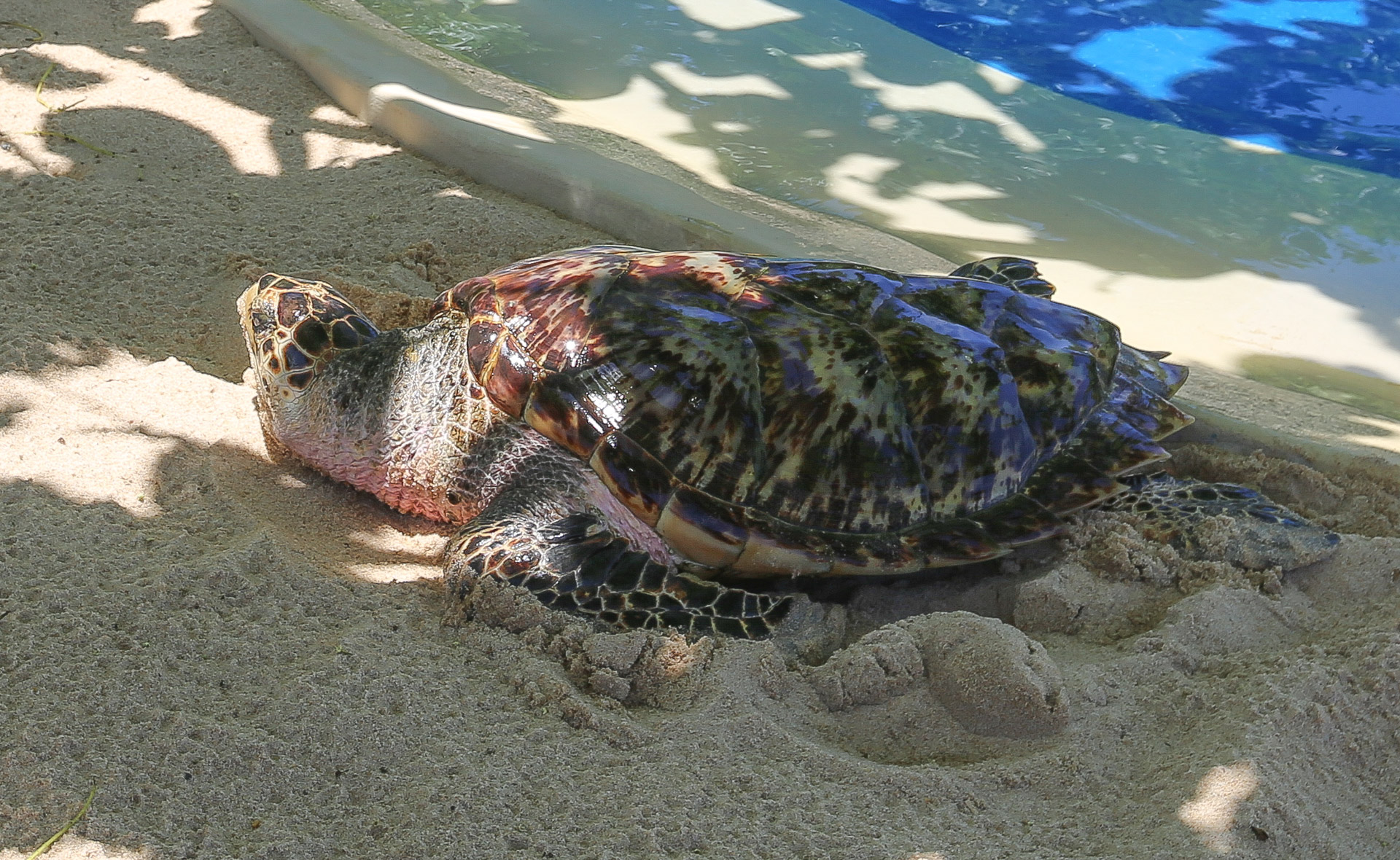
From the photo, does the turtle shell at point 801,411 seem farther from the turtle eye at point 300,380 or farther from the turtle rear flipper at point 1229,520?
the turtle eye at point 300,380

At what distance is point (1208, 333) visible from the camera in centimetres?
447

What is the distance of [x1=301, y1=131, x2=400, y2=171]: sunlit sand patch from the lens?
16.9 ft

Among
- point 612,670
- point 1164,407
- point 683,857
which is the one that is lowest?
point 612,670

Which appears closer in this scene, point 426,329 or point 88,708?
point 88,708

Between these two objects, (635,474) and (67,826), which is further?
(635,474)

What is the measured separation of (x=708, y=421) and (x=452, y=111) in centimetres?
324

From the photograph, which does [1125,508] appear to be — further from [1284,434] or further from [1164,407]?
[1284,434]

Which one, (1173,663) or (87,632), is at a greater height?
(1173,663)

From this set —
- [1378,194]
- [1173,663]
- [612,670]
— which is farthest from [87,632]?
[1378,194]

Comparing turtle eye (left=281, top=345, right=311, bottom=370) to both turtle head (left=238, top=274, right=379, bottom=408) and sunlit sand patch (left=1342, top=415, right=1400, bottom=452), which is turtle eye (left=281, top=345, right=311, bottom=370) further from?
sunlit sand patch (left=1342, top=415, right=1400, bottom=452)

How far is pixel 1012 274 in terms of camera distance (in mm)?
4117

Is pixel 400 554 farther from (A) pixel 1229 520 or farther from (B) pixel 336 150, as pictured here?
(B) pixel 336 150

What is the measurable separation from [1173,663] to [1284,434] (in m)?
1.47

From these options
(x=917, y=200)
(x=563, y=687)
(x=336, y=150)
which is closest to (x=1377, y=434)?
(x=917, y=200)
